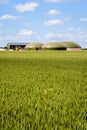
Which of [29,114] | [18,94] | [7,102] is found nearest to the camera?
[29,114]

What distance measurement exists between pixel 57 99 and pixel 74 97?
2.64ft

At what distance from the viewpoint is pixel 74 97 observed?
400 inches

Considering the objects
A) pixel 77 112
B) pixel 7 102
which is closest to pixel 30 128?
pixel 77 112

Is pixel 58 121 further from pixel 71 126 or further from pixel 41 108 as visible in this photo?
pixel 41 108

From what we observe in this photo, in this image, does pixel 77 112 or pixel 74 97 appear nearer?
pixel 77 112

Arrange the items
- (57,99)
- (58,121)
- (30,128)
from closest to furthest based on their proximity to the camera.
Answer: (30,128)
(58,121)
(57,99)

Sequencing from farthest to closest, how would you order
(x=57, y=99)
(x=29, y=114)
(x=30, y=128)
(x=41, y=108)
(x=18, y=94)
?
(x=18, y=94) → (x=57, y=99) → (x=41, y=108) → (x=29, y=114) → (x=30, y=128)

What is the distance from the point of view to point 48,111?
25.4ft

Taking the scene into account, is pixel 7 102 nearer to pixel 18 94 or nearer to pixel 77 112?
pixel 18 94

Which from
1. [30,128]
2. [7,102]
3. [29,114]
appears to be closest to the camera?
[30,128]

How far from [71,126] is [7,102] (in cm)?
298

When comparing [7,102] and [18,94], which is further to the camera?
[18,94]

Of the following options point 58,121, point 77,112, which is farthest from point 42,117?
point 77,112

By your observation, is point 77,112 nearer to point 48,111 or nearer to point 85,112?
point 85,112
